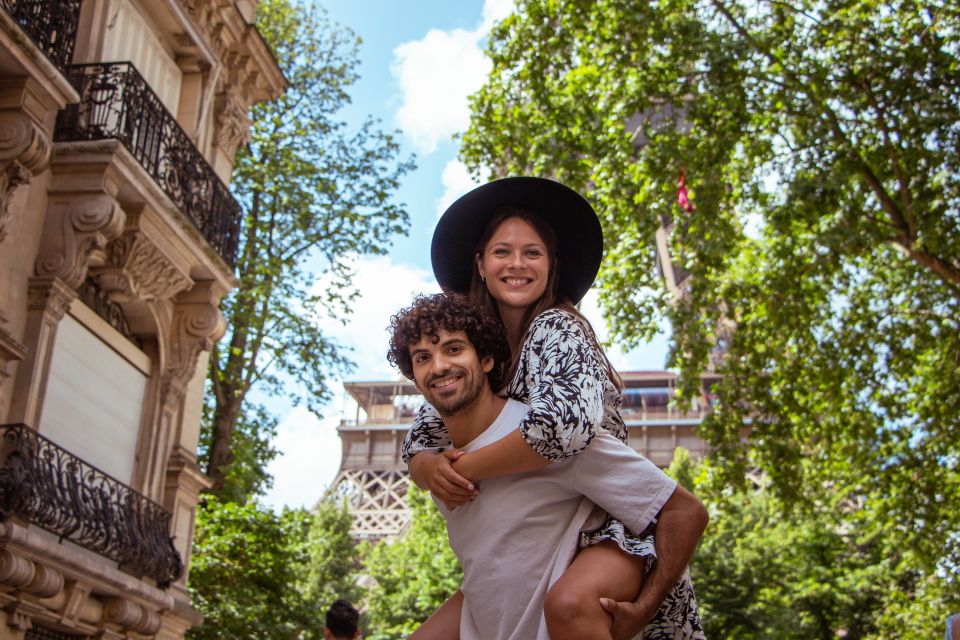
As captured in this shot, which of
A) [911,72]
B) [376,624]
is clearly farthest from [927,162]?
[376,624]

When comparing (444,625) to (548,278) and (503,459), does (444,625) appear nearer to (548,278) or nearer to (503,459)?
(503,459)

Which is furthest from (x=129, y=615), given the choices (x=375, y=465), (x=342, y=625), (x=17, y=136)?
(x=375, y=465)

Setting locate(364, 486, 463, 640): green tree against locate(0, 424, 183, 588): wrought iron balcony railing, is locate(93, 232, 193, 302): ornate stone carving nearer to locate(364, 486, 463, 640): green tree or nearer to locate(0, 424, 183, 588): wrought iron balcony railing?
locate(0, 424, 183, 588): wrought iron balcony railing

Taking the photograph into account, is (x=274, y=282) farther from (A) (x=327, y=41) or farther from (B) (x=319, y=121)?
(A) (x=327, y=41)

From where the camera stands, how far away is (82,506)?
12.4 m

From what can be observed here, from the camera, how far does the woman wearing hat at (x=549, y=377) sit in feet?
10.1

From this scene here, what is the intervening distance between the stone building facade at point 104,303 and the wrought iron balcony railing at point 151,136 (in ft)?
0.11

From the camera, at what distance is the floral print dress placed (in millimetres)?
3084

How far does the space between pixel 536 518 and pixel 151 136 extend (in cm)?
1245

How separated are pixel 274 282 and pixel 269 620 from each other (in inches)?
281

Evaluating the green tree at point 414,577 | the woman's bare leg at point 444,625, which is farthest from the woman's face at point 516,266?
the green tree at point 414,577

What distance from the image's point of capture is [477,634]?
3.27 m

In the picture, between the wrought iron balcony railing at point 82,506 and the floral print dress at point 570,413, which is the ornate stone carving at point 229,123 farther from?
the floral print dress at point 570,413

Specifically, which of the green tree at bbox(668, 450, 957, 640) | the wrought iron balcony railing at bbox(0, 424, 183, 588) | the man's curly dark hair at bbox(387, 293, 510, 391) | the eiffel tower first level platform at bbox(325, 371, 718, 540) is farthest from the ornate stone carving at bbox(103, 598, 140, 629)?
the eiffel tower first level platform at bbox(325, 371, 718, 540)
